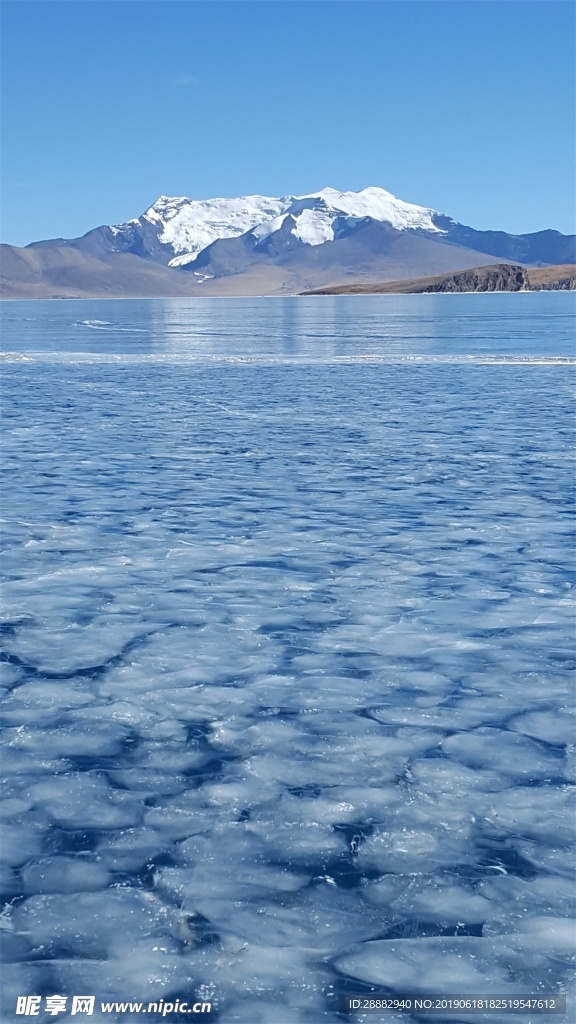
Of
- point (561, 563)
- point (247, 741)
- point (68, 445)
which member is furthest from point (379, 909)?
point (68, 445)

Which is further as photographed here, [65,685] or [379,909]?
[65,685]

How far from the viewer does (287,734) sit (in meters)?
8.52

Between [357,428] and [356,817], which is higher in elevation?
[357,428]

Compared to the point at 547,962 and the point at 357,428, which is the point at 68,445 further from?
the point at 547,962

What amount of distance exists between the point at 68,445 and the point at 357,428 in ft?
23.5

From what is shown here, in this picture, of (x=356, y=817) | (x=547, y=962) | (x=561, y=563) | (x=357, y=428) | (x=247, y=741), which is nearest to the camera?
(x=547, y=962)

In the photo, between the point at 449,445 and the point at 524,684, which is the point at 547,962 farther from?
the point at 449,445

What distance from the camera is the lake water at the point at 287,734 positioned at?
5945 millimetres

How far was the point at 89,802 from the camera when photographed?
24.6 feet

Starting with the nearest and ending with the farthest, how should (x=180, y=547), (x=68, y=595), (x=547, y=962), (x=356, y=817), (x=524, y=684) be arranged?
(x=547, y=962), (x=356, y=817), (x=524, y=684), (x=68, y=595), (x=180, y=547)

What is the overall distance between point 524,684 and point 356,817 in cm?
294

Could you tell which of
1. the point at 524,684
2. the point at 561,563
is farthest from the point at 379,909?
the point at 561,563

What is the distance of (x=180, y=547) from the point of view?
14078 mm

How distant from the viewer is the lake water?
595 cm
